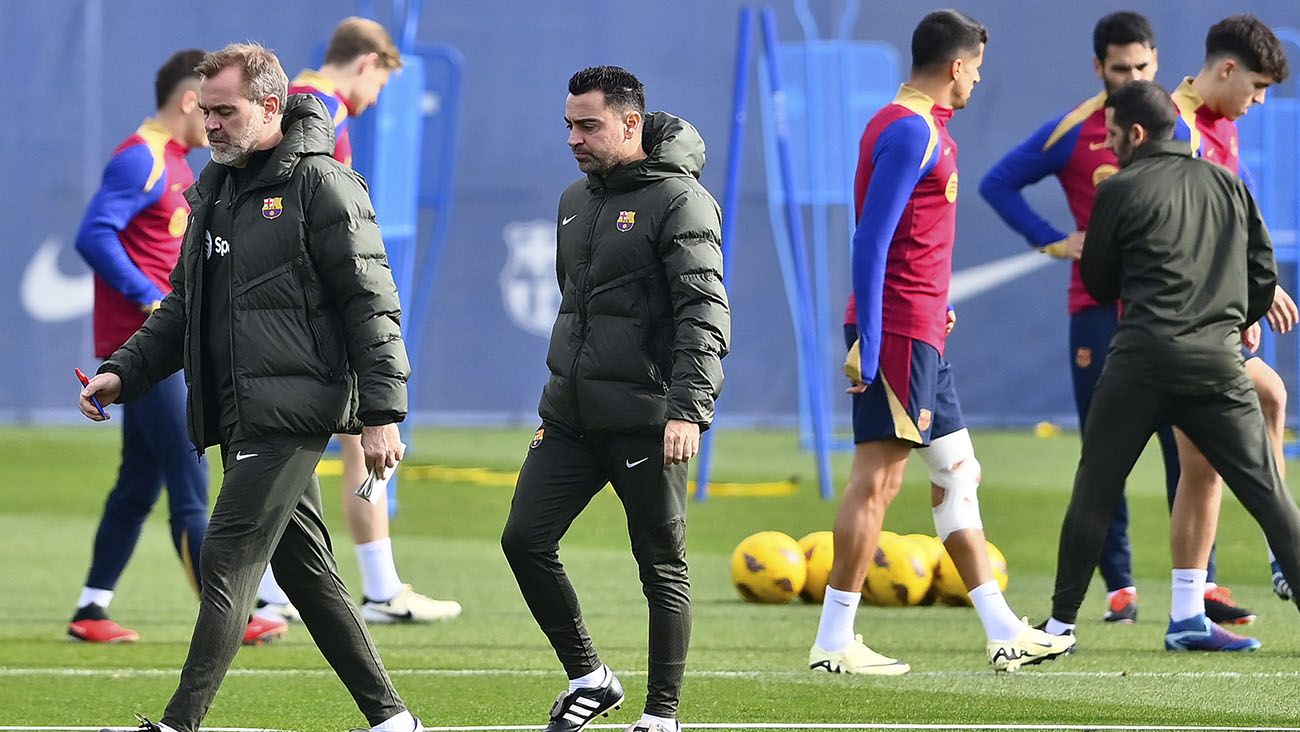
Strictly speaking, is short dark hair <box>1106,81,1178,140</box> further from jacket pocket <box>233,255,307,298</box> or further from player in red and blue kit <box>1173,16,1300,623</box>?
jacket pocket <box>233,255,307,298</box>

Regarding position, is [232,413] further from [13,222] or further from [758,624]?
[13,222]

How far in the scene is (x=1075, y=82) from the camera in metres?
16.7

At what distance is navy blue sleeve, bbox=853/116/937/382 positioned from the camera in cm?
638

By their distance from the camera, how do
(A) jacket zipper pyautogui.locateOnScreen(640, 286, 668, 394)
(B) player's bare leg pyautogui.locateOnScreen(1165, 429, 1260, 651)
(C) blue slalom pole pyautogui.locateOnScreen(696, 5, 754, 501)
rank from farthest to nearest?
(C) blue slalom pole pyautogui.locateOnScreen(696, 5, 754, 501)
(B) player's bare leg pyautogui.locateOnScreen(1165, 429, 1260, 651)
(A) jacket zipper pyautogui.locateOnScreen(640, 286, 668, 394)

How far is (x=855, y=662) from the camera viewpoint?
6.60 metres

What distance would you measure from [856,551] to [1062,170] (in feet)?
6.78

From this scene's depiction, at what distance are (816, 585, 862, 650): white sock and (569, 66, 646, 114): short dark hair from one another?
2005 mm

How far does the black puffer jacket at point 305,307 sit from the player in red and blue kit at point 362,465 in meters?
2.80

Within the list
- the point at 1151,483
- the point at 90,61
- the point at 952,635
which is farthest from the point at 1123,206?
the point at 90,61

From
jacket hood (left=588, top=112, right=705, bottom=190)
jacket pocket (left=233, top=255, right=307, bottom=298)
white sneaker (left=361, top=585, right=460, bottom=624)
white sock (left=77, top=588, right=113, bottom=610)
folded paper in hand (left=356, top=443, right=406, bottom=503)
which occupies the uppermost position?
jacket hood (left=588, top=112, right=705, bottom=190)

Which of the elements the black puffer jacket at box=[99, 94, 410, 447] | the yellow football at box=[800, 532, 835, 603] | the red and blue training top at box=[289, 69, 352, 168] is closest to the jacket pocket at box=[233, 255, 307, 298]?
the black puffer jacket at box=[99, 94, 410, 447]

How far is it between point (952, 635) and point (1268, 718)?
2099mm

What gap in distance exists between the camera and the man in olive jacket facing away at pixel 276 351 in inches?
193

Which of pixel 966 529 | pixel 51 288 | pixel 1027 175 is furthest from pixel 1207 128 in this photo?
pixel 51 288
